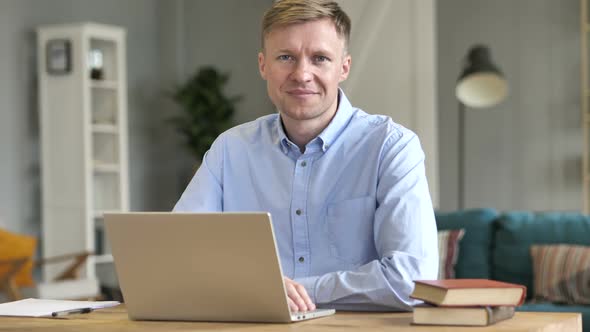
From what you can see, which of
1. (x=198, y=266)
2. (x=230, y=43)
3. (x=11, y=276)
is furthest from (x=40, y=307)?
(x=230, y=43)

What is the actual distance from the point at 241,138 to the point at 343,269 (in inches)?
17.3

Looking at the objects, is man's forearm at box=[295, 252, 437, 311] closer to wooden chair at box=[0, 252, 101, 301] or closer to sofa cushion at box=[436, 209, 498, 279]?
sofa cushion at box=[436, 209, 498, 279]

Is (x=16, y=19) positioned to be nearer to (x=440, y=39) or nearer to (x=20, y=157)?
(x=20, y=157)

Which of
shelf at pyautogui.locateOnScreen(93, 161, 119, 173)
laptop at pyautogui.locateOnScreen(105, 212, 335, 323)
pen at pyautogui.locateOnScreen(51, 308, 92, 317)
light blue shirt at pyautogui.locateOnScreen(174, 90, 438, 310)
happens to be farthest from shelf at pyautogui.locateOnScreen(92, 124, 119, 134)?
laptop at pyautogui.locateOnScreen(105, 212, 335, 323)

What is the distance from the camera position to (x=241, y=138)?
2.29 m

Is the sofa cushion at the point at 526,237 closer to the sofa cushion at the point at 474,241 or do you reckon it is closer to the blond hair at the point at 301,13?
the sofa cushion at the point at 474,241

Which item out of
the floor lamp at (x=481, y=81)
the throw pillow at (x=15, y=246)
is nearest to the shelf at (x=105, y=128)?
the throw pillow at (x=15, y=246)

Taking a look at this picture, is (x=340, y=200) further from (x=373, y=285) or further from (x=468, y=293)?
(x=468, y=293)

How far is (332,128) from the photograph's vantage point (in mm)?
2174

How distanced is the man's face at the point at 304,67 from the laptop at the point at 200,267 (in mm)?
567

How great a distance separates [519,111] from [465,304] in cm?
579

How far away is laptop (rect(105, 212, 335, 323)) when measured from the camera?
157 centimetres

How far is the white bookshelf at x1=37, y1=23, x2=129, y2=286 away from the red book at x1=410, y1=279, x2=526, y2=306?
5969 millimetres

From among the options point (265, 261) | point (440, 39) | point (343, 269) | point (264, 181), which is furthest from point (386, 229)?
point (440, 39)
